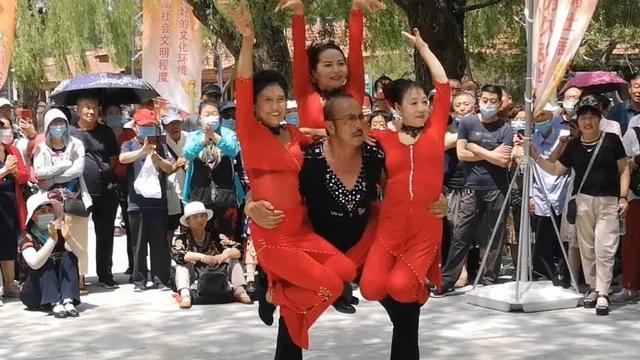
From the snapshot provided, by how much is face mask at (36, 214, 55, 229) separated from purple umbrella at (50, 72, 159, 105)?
72.4 inches

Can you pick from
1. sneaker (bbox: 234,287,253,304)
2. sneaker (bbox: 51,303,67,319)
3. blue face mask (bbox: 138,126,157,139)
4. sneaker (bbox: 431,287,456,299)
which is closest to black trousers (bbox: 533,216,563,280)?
sneaker (bbox: 431,287,456,299)

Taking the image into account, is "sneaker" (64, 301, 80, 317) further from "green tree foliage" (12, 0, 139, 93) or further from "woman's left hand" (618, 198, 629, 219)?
"green tree foliage" (12, 0, 139, 93)

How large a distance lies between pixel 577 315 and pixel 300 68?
3187 millimetres

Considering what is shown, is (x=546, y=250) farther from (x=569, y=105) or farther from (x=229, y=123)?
(x=229, y=123)

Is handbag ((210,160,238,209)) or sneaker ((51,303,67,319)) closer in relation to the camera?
sneaker ((51,303,67,319))

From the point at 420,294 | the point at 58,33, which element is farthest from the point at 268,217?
the point at 58,33

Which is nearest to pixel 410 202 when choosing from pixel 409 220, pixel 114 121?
pixel 409 220

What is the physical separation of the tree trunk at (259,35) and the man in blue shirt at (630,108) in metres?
4.62

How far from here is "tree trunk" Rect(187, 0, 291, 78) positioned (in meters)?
11.6

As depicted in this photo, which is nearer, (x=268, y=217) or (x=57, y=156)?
(x=268, y=217)

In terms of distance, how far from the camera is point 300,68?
4.94 m

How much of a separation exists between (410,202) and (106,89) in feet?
19.0

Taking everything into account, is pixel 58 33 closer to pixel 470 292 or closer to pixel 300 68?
pixel 470 292

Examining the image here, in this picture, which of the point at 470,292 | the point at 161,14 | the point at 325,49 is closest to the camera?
the point at 325,49
